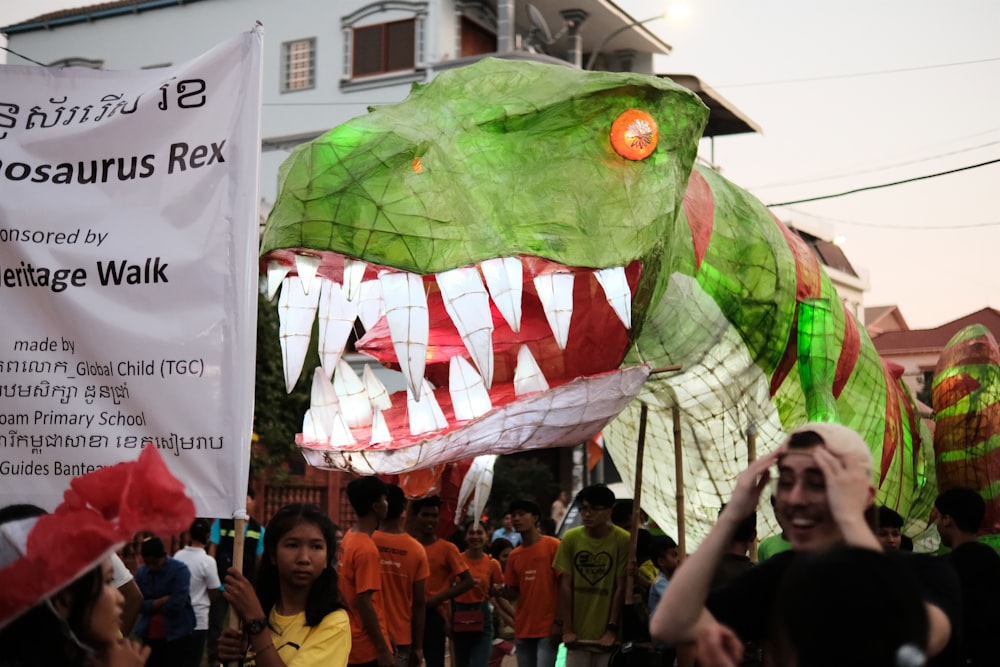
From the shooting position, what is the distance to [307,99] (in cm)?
2481

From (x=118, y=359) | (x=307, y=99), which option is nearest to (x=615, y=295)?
(x=118, y=359)

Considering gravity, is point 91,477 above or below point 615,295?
below

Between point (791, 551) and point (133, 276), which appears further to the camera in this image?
point (133, 276)

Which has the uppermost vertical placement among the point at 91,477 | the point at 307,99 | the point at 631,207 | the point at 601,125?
the point at 307,99

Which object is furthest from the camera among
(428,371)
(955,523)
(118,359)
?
(428,371)

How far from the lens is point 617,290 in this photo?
14.5 feet

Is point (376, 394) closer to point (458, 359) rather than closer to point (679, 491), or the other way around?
point (458, 359)

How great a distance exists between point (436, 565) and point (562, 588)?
905 millimetres

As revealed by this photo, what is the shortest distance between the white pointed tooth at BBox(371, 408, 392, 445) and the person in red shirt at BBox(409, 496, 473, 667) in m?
2.31

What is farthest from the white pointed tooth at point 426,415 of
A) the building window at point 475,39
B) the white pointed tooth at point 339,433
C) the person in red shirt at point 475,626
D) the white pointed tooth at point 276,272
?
the building window at point 475,39

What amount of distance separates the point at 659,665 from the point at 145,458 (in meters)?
4.01

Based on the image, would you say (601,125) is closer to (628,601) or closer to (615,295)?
(615,295)

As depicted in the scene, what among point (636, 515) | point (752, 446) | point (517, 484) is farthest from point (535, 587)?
point (517, 484)

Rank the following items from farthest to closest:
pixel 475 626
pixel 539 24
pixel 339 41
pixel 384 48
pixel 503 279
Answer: pixel 339 41 → pixel 384 48 → pixel 539 24 → pixel 475 626 → pixel 503 279
